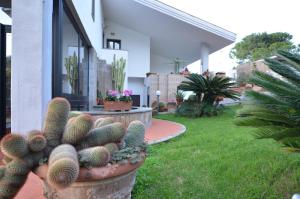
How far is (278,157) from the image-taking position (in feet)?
14.3

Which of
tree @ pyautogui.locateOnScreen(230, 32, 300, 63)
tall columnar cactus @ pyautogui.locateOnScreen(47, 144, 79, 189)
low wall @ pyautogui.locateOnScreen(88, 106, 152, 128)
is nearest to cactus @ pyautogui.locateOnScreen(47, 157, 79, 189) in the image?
tall columnar cactus @ pyautogui.locateOnScreen(47, 144, 79, 189)

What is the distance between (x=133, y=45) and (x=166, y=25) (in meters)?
3.20

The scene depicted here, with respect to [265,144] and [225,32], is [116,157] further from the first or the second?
[225,32]

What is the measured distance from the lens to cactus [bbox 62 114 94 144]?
87.7 inches

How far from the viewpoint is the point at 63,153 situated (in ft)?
6.45

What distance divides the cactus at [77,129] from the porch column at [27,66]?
2.42 meters

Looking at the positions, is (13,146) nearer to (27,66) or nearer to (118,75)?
(27,66)

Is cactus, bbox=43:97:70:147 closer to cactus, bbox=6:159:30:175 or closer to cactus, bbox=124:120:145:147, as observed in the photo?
cactus, bbox=6:159:30:175

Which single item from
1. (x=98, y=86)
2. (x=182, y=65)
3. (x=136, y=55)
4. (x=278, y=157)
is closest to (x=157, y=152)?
(x=278, y=157)

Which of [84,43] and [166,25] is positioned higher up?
[166,25]

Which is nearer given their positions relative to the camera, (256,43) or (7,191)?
(7,191)

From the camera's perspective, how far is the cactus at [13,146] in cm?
198

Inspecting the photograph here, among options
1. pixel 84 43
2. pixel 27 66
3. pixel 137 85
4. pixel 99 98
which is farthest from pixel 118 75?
pixel 27 66

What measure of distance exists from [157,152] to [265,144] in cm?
200
